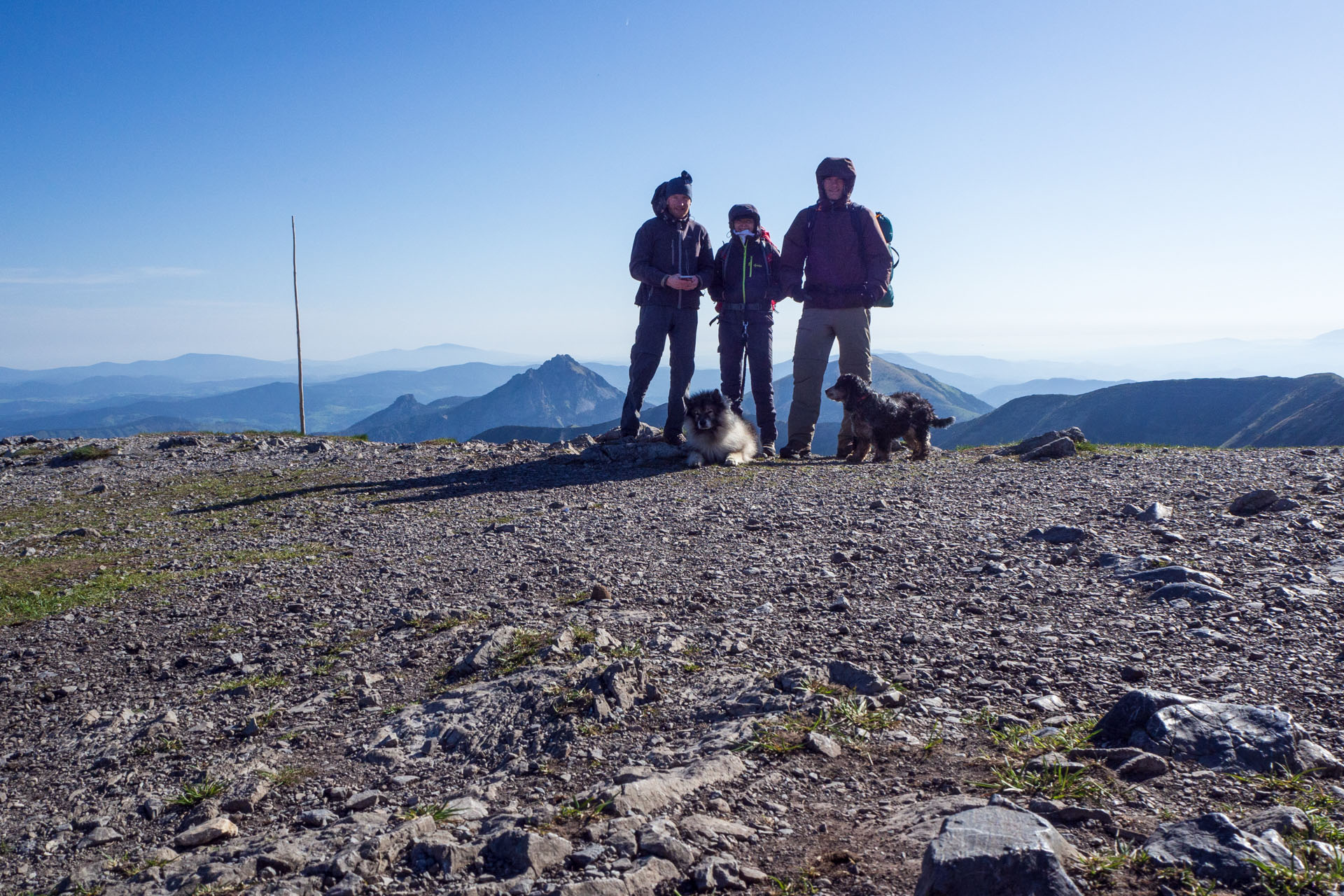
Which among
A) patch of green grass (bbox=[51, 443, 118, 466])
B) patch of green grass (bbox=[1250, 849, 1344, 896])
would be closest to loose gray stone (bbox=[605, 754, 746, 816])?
patch of green grass (bbox=[1250, 849, 1344, 896])

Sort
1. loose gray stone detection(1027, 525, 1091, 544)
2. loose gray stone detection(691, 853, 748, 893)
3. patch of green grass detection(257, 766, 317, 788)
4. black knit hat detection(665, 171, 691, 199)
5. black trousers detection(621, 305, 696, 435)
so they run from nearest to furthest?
loose gray stone detection(691, 853, 748, 893), patch of green grass detection(257, 766, 317, 788), loose gray stone detection(1027, 525, 1091, 544), black knit hat detection(665, 171, 691, 199), black trousers detection(621, 305, 696, 435)

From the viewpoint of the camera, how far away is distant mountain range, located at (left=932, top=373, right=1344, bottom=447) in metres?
89.8

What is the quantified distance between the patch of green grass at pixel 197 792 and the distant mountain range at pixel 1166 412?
8689 centimetres

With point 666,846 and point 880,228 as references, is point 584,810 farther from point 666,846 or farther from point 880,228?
point 880,228

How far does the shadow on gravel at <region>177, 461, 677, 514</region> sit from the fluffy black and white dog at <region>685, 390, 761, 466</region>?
0.38 m

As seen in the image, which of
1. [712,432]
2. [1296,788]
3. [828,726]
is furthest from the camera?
[712,432]

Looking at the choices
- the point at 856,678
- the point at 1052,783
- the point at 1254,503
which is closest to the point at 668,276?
the point at 1254,503

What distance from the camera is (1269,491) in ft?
20.7

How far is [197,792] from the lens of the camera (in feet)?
9.29

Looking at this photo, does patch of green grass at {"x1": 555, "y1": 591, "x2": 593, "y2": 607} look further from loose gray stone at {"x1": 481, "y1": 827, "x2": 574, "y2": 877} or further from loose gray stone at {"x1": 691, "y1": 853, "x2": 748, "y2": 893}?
loose gray stone at {"x1": 691, "y1": 853, "x2": 748, "y2": 893}

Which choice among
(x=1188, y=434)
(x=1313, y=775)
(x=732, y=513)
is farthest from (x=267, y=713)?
(x=1188, y=434)

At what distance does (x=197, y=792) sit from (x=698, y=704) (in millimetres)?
1987

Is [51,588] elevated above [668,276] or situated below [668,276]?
below

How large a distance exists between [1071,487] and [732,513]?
3.70m
